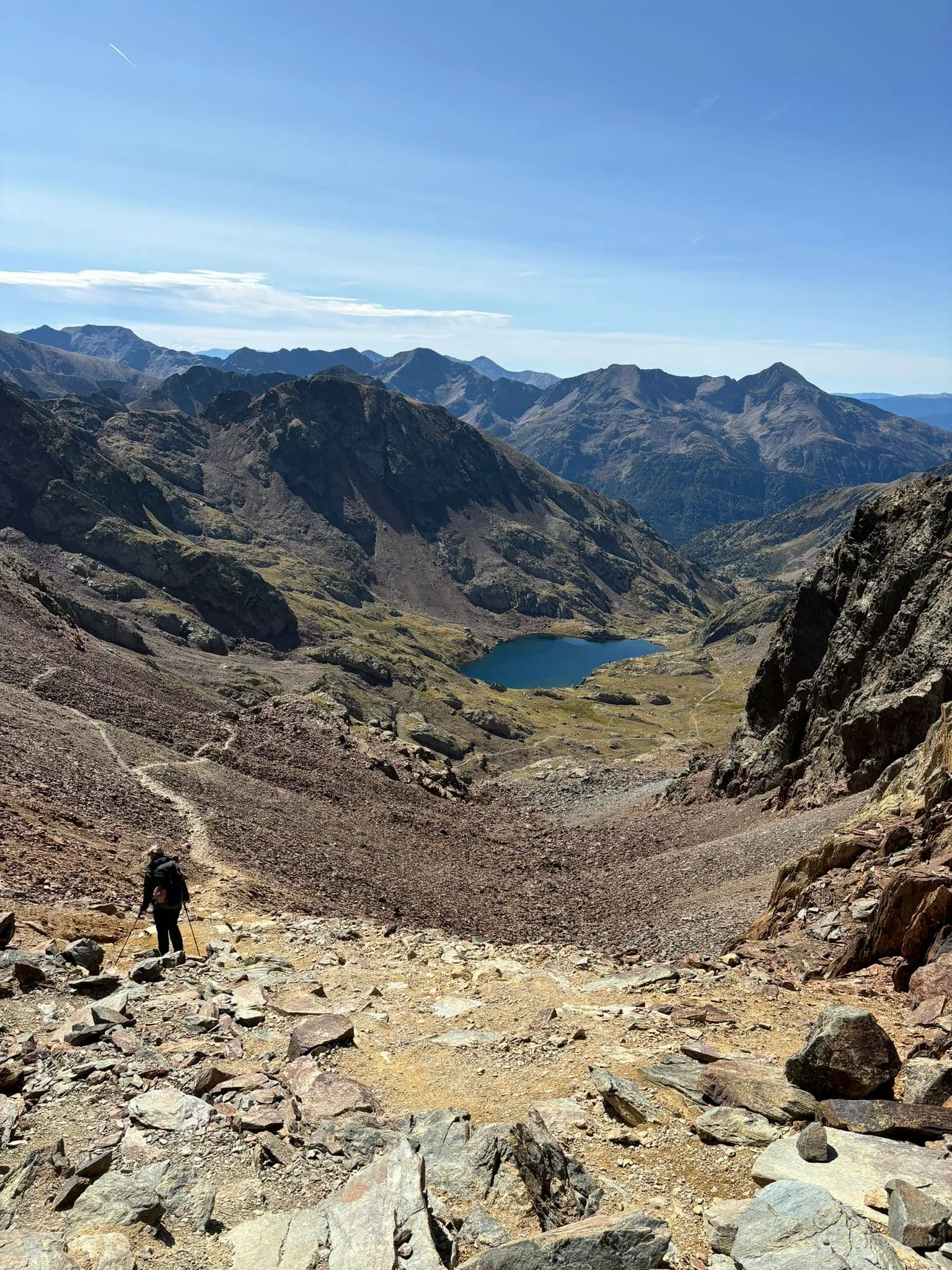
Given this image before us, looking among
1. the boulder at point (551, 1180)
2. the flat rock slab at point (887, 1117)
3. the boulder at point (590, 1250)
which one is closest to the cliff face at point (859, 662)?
the flat rock slab at point (887, 1117)

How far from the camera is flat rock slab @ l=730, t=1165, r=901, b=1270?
932cm

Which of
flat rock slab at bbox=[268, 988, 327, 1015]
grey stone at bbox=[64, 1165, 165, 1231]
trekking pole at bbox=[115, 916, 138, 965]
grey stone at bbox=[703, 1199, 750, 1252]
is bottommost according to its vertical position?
trekking pole at bbox=[115, 916, 138, 965]

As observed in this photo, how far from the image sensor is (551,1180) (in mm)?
11719

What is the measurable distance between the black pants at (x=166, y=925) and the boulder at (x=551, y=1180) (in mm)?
14337

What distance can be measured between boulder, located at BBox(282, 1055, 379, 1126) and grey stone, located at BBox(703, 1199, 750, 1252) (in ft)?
20.5

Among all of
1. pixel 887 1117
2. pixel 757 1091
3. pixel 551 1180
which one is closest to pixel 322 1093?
pixel 551 1180

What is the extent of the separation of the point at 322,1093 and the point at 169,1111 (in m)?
2.61

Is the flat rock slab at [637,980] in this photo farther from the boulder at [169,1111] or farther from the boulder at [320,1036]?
the boulder at [169,1111]

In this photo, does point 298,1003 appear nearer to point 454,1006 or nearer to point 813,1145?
point 454,1006

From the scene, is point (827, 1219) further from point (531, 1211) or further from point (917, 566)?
point (917, 566)

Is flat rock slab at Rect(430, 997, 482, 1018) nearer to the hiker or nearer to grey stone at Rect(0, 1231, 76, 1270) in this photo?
the hiker

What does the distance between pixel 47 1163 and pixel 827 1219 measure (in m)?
10.7

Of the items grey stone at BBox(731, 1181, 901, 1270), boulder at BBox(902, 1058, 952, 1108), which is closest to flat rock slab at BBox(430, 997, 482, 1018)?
boulder at BBox(902, 1058, 952, 1108)

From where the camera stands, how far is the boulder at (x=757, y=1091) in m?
13.4
